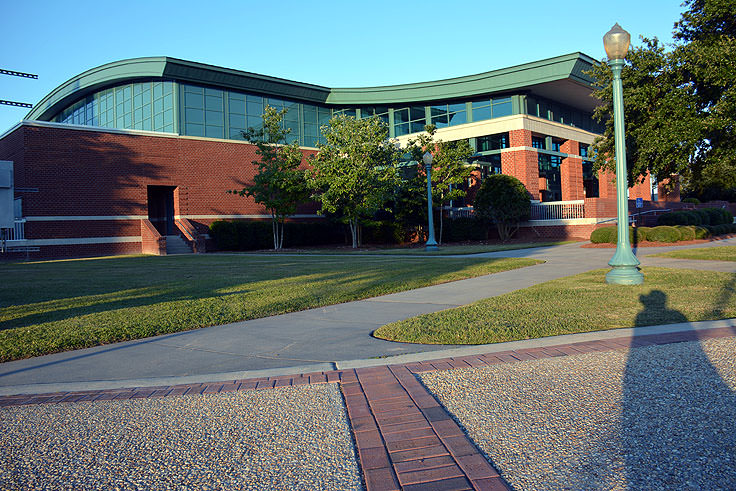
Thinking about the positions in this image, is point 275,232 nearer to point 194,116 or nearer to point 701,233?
point 194,116

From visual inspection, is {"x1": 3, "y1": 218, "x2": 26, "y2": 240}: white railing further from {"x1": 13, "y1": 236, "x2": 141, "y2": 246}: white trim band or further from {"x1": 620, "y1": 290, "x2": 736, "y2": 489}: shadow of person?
{"x1": 620, "y1": 290, "x2": 736, "y2": 489}: shadow of person

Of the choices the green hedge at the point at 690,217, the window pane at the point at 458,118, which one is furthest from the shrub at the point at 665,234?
the window pane at the point at 458,118

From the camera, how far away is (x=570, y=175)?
1353 inches

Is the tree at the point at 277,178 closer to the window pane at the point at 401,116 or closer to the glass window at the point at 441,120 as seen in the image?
Result: the window pane at the point at 401,116

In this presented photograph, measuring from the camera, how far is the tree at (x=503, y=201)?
90.5ft

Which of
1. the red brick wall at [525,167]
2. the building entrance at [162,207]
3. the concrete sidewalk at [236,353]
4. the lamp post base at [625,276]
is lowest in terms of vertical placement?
the concrete sidewalk at [236,353]

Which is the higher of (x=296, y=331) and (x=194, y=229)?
(x=194, y=229)

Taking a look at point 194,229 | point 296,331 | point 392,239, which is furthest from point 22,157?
point 296,331

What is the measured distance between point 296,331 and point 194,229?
24.5 m

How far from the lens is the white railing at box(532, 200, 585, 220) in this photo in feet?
91.3

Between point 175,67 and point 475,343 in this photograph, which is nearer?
point 475,343

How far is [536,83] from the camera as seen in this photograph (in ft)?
102

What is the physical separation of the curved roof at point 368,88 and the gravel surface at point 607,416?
2958 centimetres

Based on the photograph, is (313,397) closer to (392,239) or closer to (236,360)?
(236,360)
